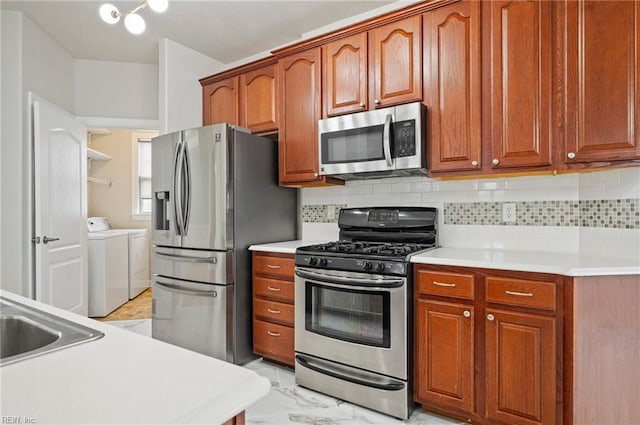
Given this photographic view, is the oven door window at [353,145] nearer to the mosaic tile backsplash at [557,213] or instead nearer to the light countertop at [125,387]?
the mosaic tile backsplash at [557,213]

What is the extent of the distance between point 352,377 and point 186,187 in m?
1.86

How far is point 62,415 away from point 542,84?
2389mm

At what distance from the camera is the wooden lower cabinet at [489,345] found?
1.75m

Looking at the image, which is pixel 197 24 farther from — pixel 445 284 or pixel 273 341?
pixel 445 284

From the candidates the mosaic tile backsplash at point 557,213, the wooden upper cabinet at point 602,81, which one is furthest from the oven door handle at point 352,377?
the wooden upper cabinet at point 602,81

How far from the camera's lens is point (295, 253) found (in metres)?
2.54

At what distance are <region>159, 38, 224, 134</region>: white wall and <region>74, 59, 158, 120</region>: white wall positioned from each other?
25.7 inches

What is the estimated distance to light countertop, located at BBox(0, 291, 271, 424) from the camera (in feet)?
1.88

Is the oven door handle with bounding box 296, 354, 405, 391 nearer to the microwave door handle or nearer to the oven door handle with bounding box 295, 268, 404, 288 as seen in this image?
the oven door handle with bounding box 295, 268, 404, 288

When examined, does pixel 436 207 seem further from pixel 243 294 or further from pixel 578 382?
pixel 243 294

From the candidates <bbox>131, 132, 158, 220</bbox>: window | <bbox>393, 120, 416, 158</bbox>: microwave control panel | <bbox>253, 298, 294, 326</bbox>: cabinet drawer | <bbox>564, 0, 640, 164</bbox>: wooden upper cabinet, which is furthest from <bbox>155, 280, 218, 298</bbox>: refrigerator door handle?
<bbox>131, 132, 158, 220</bbox>: window

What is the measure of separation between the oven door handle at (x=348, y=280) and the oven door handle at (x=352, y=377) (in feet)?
1.73

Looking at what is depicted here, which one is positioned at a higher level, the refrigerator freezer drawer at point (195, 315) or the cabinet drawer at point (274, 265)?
the cabinet drawer at point (274, 265)

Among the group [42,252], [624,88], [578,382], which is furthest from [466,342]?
[42,252]
